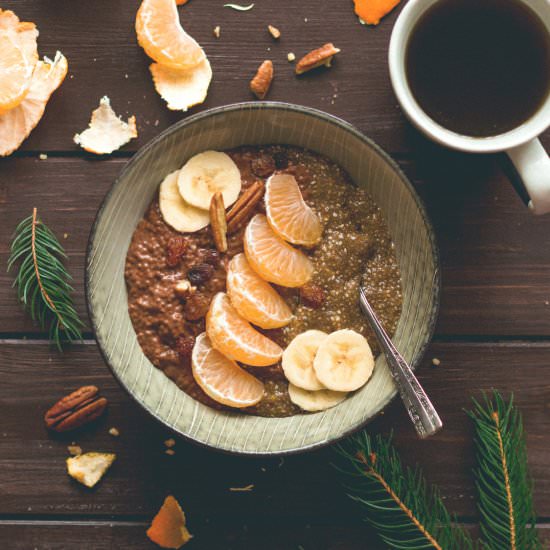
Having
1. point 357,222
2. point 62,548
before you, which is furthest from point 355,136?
point 62,548

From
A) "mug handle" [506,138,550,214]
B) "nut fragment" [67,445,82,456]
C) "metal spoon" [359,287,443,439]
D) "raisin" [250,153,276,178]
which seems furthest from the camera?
"nut fragment" [67,445,82,456]

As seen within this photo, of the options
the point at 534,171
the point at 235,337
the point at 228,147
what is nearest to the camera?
the point at 534,171

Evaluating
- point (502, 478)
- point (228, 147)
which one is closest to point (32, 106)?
point (228, 147)

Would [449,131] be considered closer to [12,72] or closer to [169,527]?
[12,72]

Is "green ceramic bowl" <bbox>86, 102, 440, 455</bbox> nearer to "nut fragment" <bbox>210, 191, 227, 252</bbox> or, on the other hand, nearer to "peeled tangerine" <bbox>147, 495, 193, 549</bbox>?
"nut fragment" <bbox>210, 191, 227, 252</bbox>

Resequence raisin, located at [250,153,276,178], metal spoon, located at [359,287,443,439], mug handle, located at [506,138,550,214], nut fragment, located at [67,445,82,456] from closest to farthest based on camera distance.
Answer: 1. mug handle, located at [506,138,550,214]
2. metal spoon, located at [359,287,443,439]
3. raisin, located at [250,153,276,178]
4. nut fragment, located at [67,445,82,456]

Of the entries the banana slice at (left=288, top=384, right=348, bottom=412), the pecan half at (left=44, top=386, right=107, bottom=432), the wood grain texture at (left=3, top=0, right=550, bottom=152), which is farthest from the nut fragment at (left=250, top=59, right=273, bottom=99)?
the pecan half at (left=44, top=386, right=107, bottom=432)

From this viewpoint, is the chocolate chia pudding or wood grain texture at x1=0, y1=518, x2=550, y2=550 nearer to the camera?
the chocolate chia pudding
